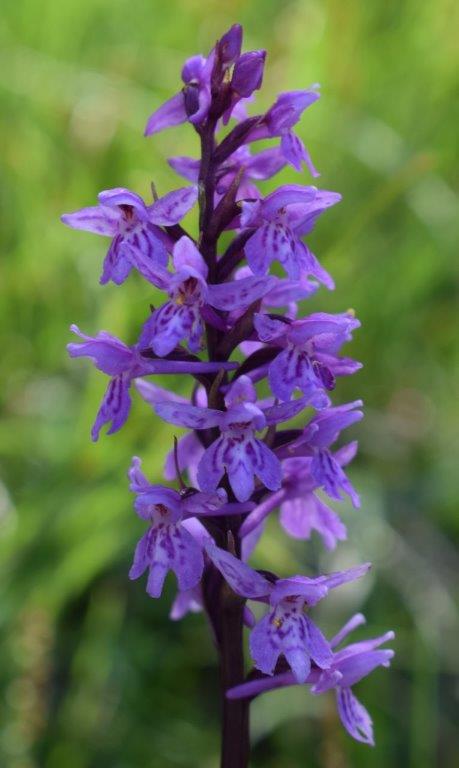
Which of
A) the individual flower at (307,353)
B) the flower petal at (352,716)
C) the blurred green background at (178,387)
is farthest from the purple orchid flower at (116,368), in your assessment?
the blurred green background at (178,387)

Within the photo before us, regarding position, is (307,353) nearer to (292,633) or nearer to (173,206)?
(173,206)

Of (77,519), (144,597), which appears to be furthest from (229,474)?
(144,597)

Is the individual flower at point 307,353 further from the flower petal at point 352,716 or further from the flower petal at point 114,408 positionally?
the flower petal at point 352,716

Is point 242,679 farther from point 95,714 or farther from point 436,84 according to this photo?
point 436,84

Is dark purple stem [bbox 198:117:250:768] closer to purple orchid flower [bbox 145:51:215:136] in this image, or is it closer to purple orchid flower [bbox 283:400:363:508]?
purple orchid flower [bbox 145:51:215:136]

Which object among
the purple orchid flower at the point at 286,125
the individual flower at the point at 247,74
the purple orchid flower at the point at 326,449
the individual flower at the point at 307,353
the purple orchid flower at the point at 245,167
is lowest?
the purple orchid flower at the point at 326,449
